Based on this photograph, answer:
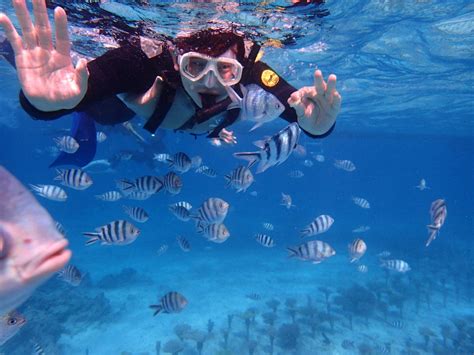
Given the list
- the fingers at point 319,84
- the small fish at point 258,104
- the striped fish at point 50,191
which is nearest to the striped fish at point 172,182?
the striped fish at point 50,191

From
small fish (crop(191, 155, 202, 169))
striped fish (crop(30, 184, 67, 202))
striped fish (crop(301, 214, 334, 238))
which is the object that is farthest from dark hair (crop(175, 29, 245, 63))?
small fish (crop(191, 155, 202, 169))

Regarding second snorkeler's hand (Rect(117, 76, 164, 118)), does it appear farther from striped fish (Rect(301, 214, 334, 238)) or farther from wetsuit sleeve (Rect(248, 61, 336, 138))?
striped fish (Rect(301, 214, 334, 238))

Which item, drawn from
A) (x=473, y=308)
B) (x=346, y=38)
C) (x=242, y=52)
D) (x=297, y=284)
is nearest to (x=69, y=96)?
(x=242, y=52)

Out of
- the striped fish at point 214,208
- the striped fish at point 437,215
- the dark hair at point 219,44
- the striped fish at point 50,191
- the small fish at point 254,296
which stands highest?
the dark hair at point 219,44

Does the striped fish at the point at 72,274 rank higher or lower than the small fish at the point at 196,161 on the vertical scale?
lower

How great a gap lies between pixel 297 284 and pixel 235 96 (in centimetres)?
1774

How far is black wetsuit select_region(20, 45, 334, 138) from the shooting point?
377 cm

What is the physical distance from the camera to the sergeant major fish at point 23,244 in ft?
4.19

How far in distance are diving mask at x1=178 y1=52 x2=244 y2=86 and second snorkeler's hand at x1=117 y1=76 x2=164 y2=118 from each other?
1.85 feet

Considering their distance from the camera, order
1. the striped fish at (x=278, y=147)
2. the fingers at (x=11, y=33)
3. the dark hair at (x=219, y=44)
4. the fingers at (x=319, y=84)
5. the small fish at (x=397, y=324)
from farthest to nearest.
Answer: the small fish at (x=397, y=324), the dark hair at (x=219, y=44), the striped fish at (x=278, y=147), the fingers at (x=319, y=84), the fingers at (x=11, y=33)

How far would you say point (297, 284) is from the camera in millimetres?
19672

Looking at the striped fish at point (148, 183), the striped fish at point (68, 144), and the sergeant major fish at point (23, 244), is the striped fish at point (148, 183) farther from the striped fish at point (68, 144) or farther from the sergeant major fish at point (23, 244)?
the sergeant major fish at point (23, 244)

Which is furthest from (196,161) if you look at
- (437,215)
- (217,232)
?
(437,215)

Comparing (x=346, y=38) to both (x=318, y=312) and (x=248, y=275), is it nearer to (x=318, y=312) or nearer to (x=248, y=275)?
(x=318, y=312)
